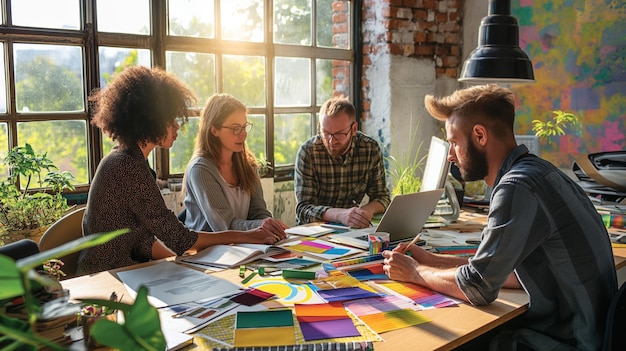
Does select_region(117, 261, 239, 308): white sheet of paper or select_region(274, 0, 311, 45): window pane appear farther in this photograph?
select_region(274, 0, 311, 45): window pane

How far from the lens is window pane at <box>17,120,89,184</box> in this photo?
3066 millimetres

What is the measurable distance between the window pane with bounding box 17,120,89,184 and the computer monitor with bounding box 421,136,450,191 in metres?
1.89

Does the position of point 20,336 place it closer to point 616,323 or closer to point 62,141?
point 616,323

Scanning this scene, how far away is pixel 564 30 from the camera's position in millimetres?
4168

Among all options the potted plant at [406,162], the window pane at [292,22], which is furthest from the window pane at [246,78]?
the potted plant at [406,162]

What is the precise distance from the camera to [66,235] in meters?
2.23

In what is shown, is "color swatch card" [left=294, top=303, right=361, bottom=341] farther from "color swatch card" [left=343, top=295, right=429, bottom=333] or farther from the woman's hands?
the woman's hands

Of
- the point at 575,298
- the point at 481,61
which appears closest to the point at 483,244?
the point at 575,298

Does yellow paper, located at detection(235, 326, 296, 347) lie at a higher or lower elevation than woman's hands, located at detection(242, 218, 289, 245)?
lower

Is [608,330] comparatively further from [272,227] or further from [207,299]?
[272,227]

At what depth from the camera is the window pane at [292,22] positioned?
4.09m

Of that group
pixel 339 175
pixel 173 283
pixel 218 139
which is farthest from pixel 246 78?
pixel 173 283

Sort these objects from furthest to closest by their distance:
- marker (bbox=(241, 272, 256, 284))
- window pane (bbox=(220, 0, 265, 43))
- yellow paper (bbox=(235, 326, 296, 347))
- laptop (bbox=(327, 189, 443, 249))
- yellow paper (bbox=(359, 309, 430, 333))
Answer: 1. window pane (bbox=(220, 0, 265, 43))
2. laptop (bbox=(327, 189, 443, 249))
3. marker (bbox=(241, 272, 256, 284))
4. yellow paper (bbox=(359, 309, 430, 333))
5. yellow paper (bbox=(235, 326, 296, 347))

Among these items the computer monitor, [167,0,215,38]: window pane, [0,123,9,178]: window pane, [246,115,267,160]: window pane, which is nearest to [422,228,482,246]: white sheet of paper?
the computer monitor
